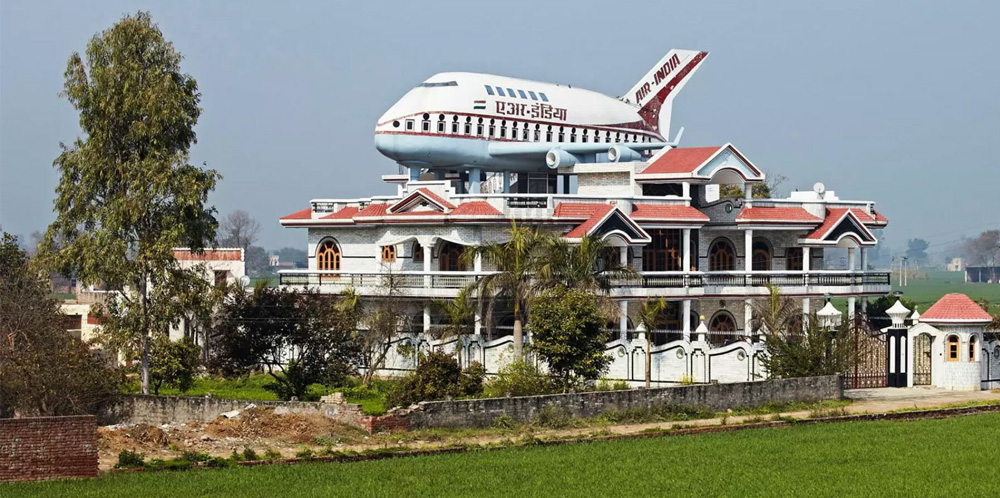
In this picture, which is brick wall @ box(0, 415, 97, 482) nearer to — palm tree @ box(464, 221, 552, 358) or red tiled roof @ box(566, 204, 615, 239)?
palm tree @ box(464, 221, 552, 358)

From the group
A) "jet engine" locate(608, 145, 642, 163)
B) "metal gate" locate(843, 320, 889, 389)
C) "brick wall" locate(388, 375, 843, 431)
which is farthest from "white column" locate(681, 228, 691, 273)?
"brick wall" locate(388, 375, 843, 431)

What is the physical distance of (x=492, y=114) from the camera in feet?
179

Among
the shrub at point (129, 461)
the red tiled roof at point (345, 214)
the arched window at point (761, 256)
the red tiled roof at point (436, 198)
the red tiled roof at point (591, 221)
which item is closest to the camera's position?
the shrub at point (129, 461)

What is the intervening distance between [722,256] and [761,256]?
1.76m

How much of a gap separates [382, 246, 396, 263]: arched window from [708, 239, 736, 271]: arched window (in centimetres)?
1158

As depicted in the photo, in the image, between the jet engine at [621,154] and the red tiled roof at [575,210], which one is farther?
the jet engine at [621,154]

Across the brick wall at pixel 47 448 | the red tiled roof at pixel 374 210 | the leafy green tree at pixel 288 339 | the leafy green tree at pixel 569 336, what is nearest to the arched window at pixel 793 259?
the red tiled roof at pixel 374 210

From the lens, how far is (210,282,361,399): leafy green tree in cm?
4188

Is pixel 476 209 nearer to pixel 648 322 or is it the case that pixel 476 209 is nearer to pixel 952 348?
pixel 648 322

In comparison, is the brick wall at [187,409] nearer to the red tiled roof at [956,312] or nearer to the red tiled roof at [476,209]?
the red tiled roof at [476,209]

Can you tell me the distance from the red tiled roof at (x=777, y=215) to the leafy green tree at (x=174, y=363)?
21.1m

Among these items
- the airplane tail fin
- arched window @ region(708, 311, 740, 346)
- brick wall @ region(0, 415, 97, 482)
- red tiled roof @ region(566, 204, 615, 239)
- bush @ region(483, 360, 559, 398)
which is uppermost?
the airplane tail fin

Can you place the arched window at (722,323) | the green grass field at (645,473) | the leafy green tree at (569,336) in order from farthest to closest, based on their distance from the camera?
the arched window at (722,323) → the leafy green tree at (569,336) → the green grass field at (645,473)

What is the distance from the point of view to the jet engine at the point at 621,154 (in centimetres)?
5569
